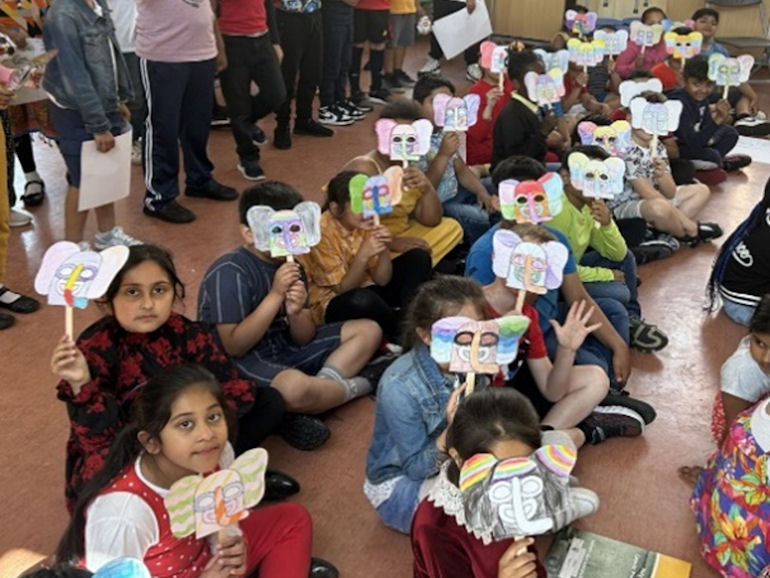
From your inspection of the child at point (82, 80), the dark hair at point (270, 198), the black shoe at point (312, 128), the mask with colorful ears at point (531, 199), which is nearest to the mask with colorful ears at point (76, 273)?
the dark hair at point (270, 198)

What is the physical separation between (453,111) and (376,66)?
3.23 metres

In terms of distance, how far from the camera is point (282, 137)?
5266 mm

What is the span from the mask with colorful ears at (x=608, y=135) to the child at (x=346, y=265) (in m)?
1.17

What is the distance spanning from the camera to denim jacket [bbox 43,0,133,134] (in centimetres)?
311

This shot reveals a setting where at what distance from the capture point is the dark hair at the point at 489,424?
5.29 ft

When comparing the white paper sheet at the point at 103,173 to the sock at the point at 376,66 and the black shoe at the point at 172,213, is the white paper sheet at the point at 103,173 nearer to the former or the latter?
the black shoe at the point at 172,213

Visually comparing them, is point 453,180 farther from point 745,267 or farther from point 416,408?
point 416,408

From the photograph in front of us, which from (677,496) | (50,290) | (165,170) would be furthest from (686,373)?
(165,170)

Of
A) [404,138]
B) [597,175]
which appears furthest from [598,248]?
[404,138]

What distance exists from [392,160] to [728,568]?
1841 mm

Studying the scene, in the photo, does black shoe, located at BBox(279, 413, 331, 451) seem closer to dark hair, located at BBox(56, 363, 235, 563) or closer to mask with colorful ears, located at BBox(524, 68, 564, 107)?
dark hair, located at BBox(56, 363, 235, 563)

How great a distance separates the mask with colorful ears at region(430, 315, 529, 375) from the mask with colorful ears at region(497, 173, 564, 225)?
2.91 feet

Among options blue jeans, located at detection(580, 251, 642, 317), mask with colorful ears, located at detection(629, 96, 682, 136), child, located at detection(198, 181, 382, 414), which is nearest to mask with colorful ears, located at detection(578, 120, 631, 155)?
mask with colorful ears, located at detection(629, 96, 682, 136)

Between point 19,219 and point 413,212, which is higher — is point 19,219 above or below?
below
